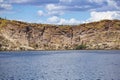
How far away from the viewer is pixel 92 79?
56594 millimetres

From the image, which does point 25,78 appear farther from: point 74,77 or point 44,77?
point 74,77

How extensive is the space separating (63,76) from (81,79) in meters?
4.73

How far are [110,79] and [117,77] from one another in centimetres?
236

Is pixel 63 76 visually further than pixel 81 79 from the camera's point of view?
Yes

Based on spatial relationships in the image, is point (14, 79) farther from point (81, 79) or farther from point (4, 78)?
point (81, 79)

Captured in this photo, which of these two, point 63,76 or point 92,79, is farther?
point 63,76

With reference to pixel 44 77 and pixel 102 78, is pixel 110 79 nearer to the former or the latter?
pixel 102 78

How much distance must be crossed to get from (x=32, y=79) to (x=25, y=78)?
180 cm

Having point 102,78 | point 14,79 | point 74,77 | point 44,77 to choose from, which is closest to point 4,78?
point 14,79

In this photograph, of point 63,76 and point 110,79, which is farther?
point 63,76

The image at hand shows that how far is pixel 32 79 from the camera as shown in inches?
2244

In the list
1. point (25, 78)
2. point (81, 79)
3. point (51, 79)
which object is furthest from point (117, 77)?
point (25, 78)

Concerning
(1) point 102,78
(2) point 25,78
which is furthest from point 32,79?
(1) point 102,78

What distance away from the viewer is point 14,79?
56.8 m
